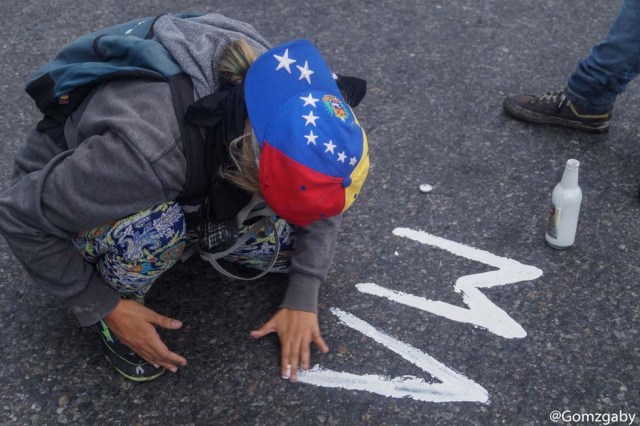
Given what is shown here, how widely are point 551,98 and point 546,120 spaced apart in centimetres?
9

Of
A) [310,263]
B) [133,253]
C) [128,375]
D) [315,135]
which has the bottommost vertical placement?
[128,375]

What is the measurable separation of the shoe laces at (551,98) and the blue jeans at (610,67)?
1.1 inches

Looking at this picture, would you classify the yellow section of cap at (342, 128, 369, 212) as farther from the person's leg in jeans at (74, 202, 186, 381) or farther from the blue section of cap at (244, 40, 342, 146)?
the person's leg in jeans at (74, 202, 186, 381)

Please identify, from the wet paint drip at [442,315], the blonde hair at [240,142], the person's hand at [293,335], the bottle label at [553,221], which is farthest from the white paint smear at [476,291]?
the blonde hair at [240,142]

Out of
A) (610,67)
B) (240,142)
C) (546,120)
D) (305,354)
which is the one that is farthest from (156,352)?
(610,67)

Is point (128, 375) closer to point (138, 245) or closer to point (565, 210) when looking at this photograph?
point (138, 245)

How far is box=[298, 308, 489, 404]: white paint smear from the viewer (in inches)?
76.9

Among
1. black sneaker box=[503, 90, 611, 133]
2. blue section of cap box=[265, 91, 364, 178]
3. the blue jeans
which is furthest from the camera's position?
black sneaker box=[503, 90, 611, 133]

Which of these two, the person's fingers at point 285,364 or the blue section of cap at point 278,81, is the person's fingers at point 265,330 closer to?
the person's fingers at point 285,364

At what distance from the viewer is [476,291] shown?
2.25 meters

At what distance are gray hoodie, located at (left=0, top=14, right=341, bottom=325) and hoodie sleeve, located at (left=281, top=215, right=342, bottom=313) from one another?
0.45m

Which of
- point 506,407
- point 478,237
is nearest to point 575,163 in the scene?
point 478,237

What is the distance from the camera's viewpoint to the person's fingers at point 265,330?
2.06 meters

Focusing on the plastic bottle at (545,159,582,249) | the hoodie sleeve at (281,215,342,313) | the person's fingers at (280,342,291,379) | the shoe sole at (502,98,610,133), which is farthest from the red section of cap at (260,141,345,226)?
the shoe sole at (502,98,610,133)
